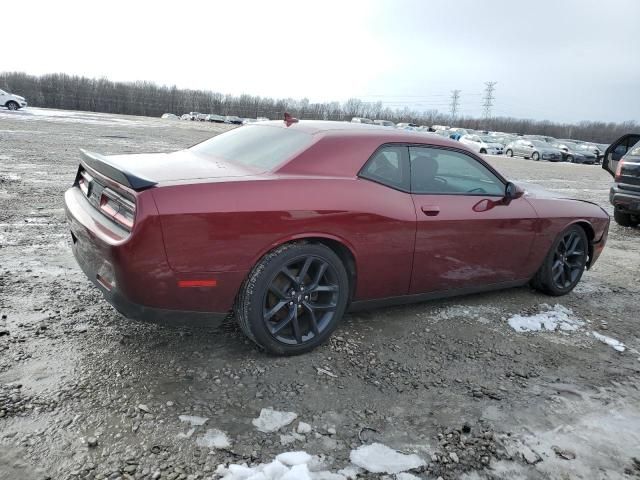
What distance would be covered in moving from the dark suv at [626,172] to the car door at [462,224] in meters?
4.71

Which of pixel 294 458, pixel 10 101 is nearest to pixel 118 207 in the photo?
pixel 294 458

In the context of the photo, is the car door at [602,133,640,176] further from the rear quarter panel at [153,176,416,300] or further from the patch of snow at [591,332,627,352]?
the rear quarter panel at [153,176,416,300]

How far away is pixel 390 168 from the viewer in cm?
354

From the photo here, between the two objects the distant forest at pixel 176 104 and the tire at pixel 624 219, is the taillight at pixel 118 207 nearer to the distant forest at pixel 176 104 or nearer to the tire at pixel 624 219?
the tire at pixel 624 219

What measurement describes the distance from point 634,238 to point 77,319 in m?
8.03

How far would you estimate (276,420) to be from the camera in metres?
2.56

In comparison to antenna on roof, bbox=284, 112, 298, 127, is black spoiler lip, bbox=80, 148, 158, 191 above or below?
below

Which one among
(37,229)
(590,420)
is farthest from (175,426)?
(37,229)

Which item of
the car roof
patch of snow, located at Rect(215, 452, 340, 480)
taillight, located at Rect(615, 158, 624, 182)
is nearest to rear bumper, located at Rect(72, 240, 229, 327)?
patch of snow, located at Rect(215, 452, 340, 480)

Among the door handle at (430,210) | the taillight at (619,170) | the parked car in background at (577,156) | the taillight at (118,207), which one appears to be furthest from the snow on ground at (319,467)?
the parked car in background at (577,156)

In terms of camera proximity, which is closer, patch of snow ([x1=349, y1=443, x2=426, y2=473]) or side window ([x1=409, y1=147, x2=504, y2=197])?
patch of snow ([x1=349, y1=443, x2=426, y2=473])

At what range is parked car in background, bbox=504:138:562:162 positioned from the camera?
32969 mm

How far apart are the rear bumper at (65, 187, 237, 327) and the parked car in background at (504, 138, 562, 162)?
34.0 m

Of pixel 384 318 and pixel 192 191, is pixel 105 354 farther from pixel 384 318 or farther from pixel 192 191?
pixel 384 318
